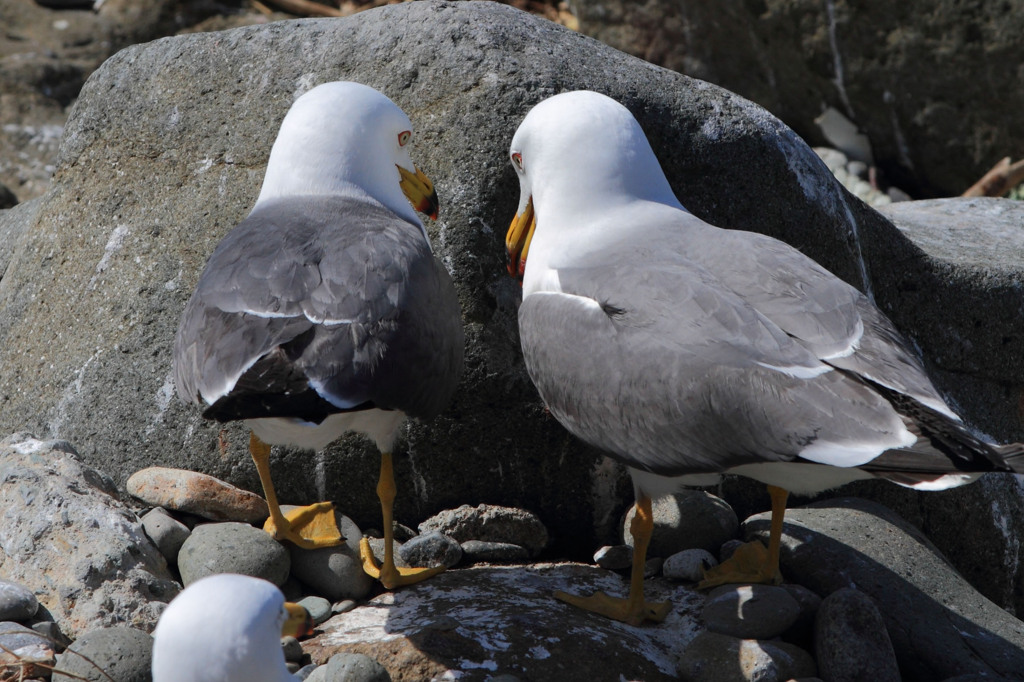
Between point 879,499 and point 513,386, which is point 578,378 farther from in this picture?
point 879,499

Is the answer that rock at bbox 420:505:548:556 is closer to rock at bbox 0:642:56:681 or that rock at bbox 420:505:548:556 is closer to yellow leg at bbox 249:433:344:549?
yellow leg at bbox 249:433:344:549

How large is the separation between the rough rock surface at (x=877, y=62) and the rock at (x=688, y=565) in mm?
5311

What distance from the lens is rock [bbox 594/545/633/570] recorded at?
4.06 metres

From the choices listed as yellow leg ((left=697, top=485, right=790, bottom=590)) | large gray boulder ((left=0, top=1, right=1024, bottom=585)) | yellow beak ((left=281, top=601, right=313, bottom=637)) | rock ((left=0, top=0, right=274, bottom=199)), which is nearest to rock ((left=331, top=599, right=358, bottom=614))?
large gray boulder ((left=0, top=1, right=1024, bottom=585))

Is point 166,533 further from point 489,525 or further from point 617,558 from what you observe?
point 617,558

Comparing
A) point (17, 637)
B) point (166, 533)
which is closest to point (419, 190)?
point (166, 533)

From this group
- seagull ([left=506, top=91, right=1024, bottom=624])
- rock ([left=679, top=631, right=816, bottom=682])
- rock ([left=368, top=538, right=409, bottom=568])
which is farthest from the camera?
rock ([left=368, top=538, right=409, bottom=568])

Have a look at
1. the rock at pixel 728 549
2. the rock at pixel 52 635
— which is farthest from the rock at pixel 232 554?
the rock at pixel 728 549

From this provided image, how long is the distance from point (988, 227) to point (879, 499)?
2.00m

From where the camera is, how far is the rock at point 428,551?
155 inches

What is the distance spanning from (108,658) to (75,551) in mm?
553

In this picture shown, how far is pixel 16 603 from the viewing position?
10.6 feet

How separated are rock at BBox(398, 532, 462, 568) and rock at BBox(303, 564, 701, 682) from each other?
0.37 ft

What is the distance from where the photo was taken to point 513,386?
4.27 m
